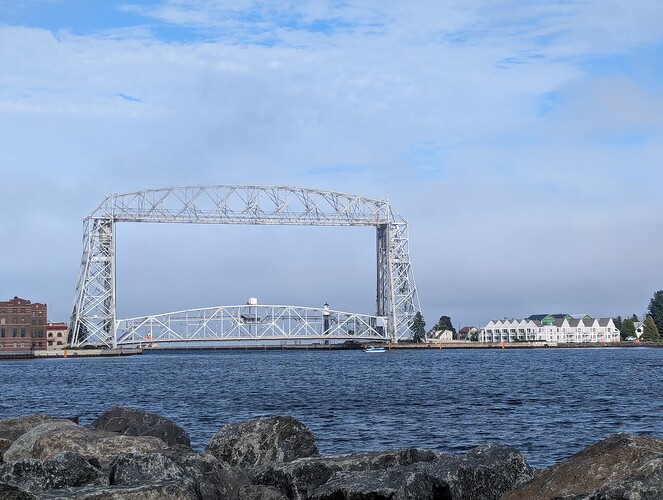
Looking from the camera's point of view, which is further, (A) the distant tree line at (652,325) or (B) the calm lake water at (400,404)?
(A) the distant tree line at (652,325)

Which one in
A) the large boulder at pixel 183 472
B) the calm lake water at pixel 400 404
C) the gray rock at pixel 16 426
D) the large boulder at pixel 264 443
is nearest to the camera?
the large boulder at pixel 183 472

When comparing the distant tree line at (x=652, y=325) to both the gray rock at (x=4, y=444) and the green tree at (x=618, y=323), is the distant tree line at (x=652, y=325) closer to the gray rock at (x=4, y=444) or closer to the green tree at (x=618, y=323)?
the green tree at (x=618, y=323)

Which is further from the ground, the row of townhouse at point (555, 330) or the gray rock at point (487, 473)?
the row of townhouse at point (555, 330)

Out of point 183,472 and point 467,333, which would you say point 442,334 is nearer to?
point 467,333

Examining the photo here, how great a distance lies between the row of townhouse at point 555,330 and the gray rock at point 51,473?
436ft

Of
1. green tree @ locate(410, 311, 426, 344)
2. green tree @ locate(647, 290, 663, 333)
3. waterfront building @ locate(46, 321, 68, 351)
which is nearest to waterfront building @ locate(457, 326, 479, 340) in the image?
green tree @ locate(647, 290, 663, 333)

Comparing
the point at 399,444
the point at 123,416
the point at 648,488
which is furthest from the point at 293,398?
the point at 648,488

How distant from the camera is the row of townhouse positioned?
140500 millimetres

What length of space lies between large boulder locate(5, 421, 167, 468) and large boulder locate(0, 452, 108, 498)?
4.99 feet

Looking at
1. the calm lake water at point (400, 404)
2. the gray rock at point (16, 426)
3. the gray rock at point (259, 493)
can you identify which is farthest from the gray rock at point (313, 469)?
the calm lake water at point (400, 404)

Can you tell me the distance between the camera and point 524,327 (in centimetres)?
14462

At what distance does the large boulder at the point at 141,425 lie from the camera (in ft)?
49.3

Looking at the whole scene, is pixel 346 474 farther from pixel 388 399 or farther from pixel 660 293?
pixel 660 293

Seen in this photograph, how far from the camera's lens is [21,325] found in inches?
3866
